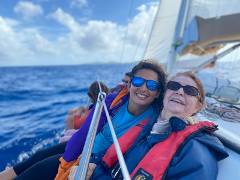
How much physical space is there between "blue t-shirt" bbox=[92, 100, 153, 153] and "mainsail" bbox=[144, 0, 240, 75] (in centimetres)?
288

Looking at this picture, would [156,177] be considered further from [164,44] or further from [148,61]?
[164,44]

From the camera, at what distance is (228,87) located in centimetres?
278

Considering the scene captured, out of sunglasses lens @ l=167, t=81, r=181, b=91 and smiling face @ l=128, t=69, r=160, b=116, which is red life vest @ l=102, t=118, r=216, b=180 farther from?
smiling face @ l=128, t=69, r=160, b=116

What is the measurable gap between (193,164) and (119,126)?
30.3 inches

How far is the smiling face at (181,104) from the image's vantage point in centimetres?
121

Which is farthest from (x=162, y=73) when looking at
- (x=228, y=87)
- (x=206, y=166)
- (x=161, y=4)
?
(x=161, y=4)

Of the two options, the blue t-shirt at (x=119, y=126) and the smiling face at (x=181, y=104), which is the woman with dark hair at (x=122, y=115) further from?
the smiling face at (x=181, y=104)

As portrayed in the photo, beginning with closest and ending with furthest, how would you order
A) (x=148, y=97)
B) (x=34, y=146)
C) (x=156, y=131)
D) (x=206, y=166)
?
(x=206, y=166), (x=156, y=131), (x=148, y=97), (x=34, y=146)

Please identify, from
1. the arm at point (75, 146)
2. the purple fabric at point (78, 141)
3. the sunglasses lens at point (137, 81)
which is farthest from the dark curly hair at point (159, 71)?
the arm at point (75, 146)

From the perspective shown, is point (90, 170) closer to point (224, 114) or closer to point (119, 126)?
point (119, 126)

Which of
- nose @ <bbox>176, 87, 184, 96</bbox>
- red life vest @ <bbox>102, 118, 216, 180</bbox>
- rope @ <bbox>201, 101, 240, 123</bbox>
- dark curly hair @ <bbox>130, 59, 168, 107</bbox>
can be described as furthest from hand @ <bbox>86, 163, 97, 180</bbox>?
rope @ <bbox>201, 101, 240, 123</bbox>

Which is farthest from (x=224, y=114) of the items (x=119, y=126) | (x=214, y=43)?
(x=214, y=43)

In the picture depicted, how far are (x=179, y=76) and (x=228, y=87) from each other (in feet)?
6.75

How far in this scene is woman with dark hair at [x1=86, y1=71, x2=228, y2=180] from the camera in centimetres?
87
